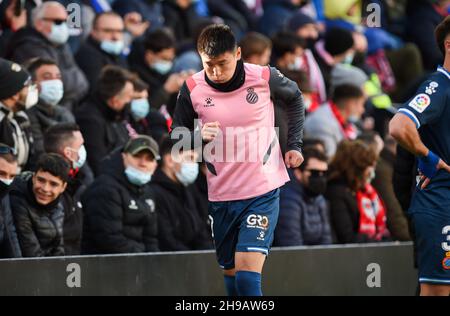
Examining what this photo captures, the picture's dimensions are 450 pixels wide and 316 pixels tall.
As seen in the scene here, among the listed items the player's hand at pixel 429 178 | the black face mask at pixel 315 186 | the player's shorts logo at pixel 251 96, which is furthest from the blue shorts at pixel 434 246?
the black face mask at pixel 315 186

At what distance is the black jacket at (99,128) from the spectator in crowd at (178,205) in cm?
49

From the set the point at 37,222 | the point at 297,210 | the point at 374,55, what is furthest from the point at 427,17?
the point at 37,222

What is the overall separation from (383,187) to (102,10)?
3.86 metres

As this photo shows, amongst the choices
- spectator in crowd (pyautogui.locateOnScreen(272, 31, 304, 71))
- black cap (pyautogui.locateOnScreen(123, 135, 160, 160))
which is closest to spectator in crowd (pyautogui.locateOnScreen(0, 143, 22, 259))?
black cap (pyautogui.locateOnScreen(123, 135, 160, 160))

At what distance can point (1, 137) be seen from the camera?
34.7 feet

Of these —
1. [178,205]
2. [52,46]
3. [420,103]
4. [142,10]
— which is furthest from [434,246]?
[142,10]

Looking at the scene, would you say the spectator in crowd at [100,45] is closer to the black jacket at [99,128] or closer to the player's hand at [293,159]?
the black jacket at [99,128]

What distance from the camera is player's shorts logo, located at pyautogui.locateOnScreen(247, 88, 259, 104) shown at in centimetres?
930

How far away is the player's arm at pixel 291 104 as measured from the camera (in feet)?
30.8

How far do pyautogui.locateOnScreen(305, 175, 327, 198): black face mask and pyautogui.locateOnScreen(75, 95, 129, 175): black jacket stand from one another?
6.46 feet

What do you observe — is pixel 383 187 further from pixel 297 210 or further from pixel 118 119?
pixel 118 119

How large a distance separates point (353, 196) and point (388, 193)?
811 mm

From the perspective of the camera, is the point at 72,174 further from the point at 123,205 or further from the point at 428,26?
the point at 428,26

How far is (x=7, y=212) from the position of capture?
33.3 ft
